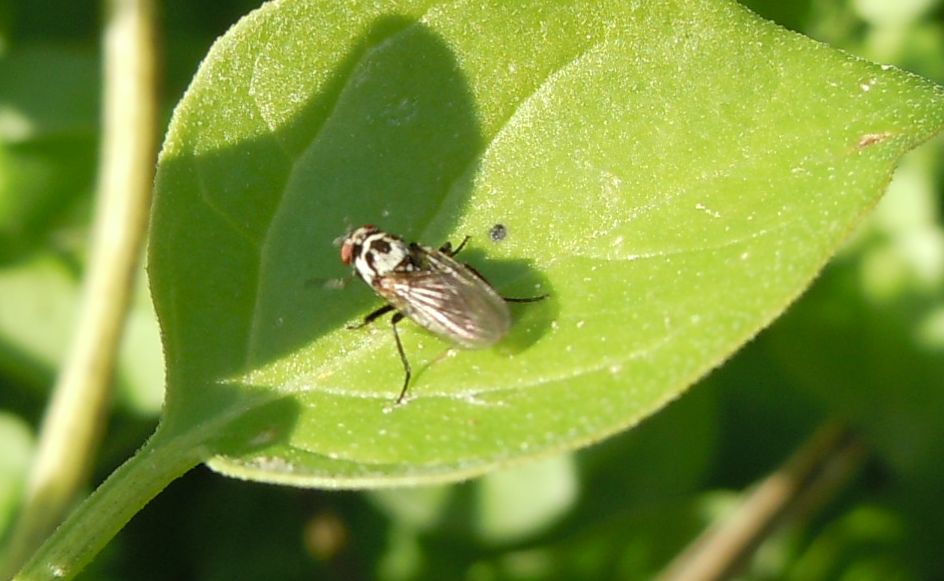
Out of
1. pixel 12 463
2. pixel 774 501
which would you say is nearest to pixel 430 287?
pixel 12 463

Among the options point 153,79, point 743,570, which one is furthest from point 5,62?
point 743,570

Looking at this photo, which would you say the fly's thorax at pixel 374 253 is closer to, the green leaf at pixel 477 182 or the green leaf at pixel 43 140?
the green leaf at pixel 477 182

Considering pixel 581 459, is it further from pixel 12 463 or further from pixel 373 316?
pixel 12 463

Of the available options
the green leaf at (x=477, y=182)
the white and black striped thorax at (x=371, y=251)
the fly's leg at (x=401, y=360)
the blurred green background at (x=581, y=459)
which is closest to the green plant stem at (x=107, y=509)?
the green leaf at (x=477, y=182)

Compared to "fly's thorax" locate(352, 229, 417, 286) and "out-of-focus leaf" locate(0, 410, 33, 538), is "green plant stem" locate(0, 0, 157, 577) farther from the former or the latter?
"fly's thorax" locate(352, 229, 417, 286)

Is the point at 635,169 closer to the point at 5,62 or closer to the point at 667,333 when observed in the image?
the point at 667,333

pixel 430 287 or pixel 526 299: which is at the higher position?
pixel 430 287

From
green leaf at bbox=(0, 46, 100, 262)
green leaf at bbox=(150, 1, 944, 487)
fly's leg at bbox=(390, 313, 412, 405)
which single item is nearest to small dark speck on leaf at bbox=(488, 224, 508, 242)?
green leaf at bbox=(150, 1, 944, 487)
